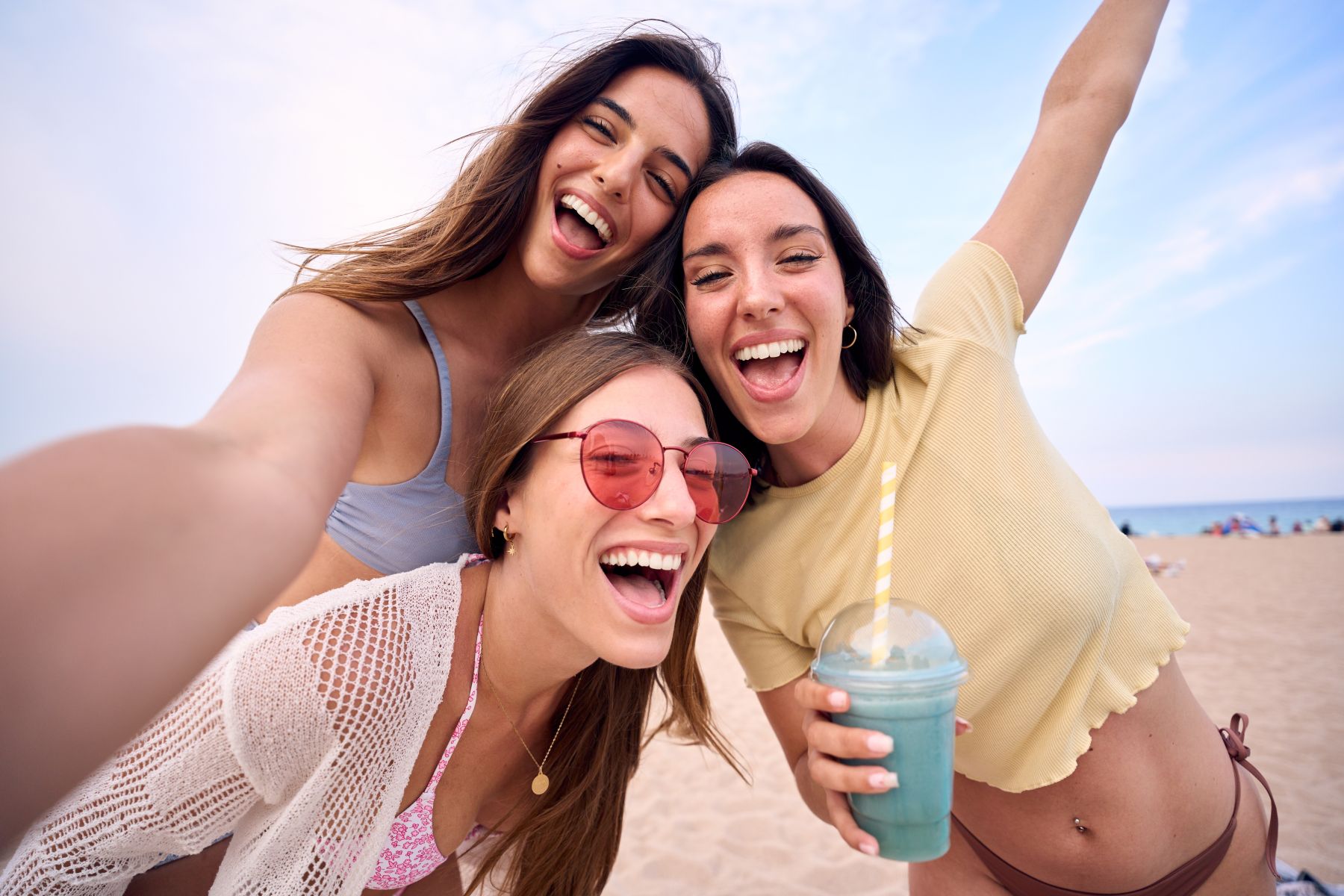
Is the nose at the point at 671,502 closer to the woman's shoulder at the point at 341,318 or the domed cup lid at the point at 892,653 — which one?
the domed cup lid at the point at 892,653

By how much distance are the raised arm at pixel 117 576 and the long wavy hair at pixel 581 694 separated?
1184mm

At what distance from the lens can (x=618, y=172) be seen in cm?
237

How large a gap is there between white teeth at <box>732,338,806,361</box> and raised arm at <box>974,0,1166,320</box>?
86 cm

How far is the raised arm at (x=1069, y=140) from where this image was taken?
2.44 m

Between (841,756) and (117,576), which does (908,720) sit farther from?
(117,576)

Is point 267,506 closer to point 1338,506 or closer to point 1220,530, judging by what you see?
point 1220,530

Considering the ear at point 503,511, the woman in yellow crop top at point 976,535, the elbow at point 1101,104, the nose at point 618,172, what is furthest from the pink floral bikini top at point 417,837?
the elbow at point 1101,104

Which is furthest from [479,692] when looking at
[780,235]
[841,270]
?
[841,270]

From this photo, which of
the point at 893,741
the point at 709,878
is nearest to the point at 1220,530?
the point at 709,878

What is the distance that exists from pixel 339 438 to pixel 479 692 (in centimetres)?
115

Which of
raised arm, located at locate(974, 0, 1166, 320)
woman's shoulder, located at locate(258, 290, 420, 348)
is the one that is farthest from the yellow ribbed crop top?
woman's shoulder, located at locate(258, 290, 420, 348)

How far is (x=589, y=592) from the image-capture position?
196 centimetres

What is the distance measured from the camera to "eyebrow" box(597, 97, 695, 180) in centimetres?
246

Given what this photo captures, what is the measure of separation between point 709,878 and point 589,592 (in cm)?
326
